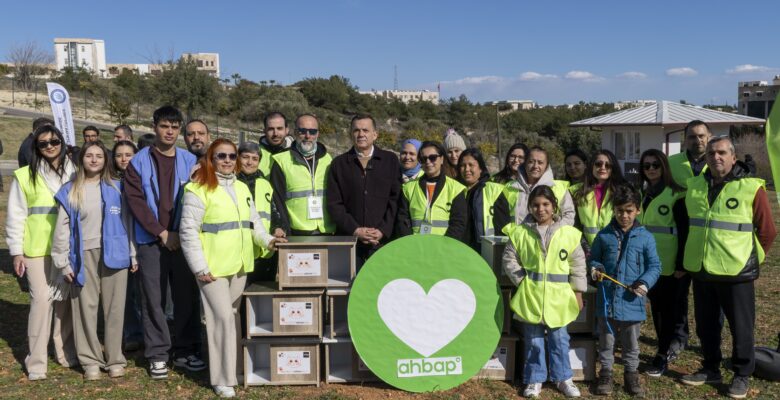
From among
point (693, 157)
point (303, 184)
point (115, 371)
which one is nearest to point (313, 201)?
point (303, 184)

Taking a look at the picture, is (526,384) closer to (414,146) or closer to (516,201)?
(516,201)

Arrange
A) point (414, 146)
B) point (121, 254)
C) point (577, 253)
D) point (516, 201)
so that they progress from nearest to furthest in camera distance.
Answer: point (577, 253), point (121, 254), point (516, 201), point (414, 146)

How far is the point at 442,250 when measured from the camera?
502 cm

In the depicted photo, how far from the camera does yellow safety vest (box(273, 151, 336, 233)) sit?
18.5ft

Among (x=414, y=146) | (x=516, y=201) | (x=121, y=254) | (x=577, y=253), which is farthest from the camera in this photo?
(x=414, y=146)

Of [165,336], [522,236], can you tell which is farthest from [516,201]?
[165,336]

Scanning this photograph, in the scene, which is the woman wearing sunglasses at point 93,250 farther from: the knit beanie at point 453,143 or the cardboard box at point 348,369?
the knit beanie at point 453,143

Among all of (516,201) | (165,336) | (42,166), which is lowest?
(165,336)

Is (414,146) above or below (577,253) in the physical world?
above

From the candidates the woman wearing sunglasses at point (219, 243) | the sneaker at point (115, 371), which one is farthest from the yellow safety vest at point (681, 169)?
the sneaker at point (115, 371)

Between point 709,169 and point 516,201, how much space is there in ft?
5.18

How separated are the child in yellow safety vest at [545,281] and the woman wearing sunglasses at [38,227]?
12.6 ft

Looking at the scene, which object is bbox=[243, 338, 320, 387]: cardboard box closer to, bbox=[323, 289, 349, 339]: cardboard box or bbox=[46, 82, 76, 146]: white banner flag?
bbox=[323, 289, 349, 339]: cardboard box

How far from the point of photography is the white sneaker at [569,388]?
4.92 meters
